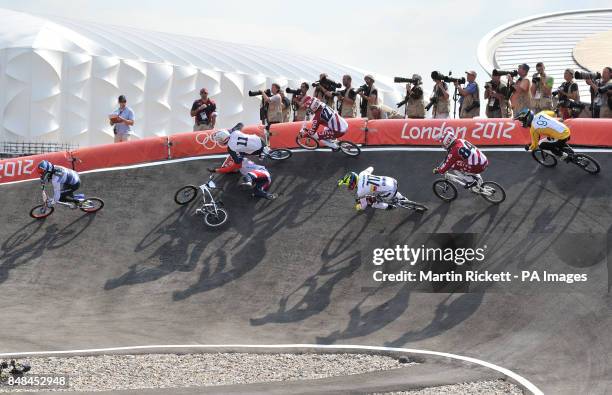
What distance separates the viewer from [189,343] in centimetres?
1798

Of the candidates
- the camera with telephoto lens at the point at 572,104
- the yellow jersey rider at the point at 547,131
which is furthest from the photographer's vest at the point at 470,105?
the yellow jersey rider at the point at 547,131

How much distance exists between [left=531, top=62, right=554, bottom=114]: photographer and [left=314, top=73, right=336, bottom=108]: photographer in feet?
18.9

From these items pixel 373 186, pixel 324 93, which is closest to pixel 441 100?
pixel 324 93

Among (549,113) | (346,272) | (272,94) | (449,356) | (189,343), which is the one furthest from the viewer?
(272,94)

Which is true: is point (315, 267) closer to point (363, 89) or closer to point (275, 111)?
point (363, 89)

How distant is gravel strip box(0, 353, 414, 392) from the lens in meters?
15.4

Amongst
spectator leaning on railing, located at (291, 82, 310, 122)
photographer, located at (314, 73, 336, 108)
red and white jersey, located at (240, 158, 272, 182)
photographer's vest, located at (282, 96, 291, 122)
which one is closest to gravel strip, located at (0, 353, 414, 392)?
red and white jersey, located at (240, 158, 272, 182)

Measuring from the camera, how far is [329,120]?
2584 cm

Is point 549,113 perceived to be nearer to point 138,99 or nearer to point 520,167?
point 520,167

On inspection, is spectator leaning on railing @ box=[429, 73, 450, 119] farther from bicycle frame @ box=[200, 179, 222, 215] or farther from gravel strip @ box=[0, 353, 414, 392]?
gravel strip @ box=[0, 353, 414, 392]

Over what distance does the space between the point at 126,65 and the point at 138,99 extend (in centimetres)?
185

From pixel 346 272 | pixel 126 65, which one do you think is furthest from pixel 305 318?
pixel 126 65

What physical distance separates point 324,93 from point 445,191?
6232mm

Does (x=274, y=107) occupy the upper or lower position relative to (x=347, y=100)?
lower
